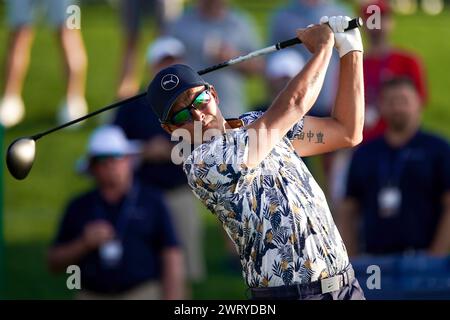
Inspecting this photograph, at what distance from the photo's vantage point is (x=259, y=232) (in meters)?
6.41

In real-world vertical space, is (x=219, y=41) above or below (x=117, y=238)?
above

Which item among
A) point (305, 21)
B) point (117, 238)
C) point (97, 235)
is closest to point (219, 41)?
point (305, 21)

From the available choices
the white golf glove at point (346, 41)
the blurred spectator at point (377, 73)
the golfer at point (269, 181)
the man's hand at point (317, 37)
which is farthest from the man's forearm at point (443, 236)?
the man's hand at point (317, 37)

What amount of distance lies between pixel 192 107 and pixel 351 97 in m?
0.83

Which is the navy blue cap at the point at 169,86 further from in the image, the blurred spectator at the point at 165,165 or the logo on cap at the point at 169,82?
the blurred spectator at the point at 165,165

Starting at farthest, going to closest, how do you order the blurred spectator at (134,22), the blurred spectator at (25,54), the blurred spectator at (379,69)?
the blurred spectator at (134,22)
the blurred spectator at (25,54)
the blurred spectator at (379,69)

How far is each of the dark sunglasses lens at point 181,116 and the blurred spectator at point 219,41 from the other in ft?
16.7

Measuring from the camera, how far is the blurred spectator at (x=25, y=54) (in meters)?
12.8

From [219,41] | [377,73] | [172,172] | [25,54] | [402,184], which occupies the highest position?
[25,54]

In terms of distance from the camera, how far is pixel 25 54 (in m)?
13.3

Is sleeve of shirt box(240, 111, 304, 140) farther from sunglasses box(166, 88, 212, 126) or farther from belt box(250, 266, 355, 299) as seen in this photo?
belt box(250, 266, 355, 299)

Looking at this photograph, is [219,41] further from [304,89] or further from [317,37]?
[304,89]
